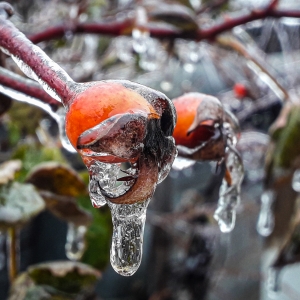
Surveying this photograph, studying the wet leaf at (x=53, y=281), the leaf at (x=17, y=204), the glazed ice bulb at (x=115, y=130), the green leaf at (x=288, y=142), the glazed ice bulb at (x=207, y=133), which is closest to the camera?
the glazed ice bulb at (x=115, y=130)

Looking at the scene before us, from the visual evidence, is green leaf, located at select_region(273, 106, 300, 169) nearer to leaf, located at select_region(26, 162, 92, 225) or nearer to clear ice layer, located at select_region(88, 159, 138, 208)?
leaf, located at select_region(26, 162, 92, 225)

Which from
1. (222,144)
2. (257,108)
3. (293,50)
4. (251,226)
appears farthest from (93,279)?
(293,50)

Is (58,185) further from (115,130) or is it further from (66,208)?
(115,130)

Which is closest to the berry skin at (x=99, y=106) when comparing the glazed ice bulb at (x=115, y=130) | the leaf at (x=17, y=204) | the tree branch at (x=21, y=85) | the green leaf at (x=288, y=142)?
the glazed ice bulb at (x=115, y=130)

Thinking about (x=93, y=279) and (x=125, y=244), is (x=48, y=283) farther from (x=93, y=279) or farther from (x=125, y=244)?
(x=125, y=244)

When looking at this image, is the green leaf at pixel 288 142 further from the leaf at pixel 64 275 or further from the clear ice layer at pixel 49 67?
the clear ice layer at pixel 49 67

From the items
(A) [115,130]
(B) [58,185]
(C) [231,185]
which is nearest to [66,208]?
(B) [58,185]
